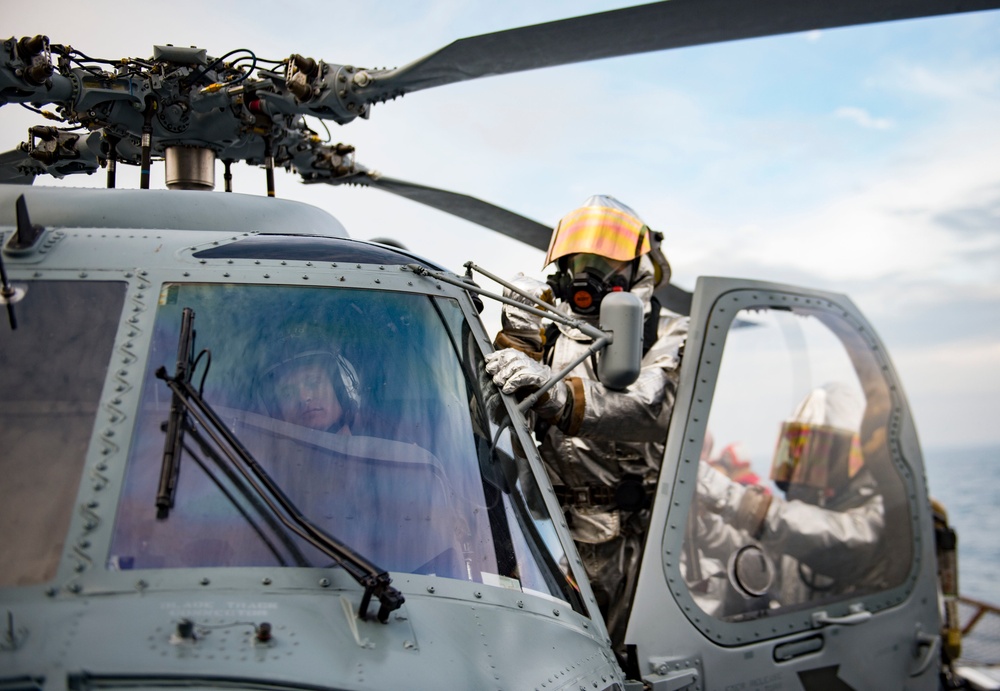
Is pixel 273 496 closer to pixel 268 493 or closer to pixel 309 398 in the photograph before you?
pixel 268 493

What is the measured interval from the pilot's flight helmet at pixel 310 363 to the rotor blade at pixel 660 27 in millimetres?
1322

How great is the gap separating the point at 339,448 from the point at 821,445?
2938 mm

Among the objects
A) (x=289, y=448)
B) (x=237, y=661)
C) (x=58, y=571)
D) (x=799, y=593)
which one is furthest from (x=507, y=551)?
(x=799, y=593)

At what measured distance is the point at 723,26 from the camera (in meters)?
3.21

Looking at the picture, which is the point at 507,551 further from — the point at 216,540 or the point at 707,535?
the point at 707,535

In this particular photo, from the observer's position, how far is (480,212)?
18.3 ft

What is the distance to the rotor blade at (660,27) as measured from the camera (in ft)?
10.1

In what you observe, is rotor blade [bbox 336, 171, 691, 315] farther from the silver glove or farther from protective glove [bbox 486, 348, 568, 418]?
protective glove [bbox 486, 348, 568, 418]

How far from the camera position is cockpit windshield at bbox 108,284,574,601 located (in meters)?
2.39

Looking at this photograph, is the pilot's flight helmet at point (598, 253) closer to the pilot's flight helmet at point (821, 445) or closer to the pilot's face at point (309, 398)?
the pilot's flight helmet at point (821, 445)

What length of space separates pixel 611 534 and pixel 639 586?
646 mm

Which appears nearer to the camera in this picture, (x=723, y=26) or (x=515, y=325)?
(x=723, y=26)

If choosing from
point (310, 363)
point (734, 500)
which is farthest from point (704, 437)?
point (310, 363)

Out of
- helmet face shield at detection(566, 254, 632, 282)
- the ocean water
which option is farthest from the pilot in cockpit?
the ocean water
